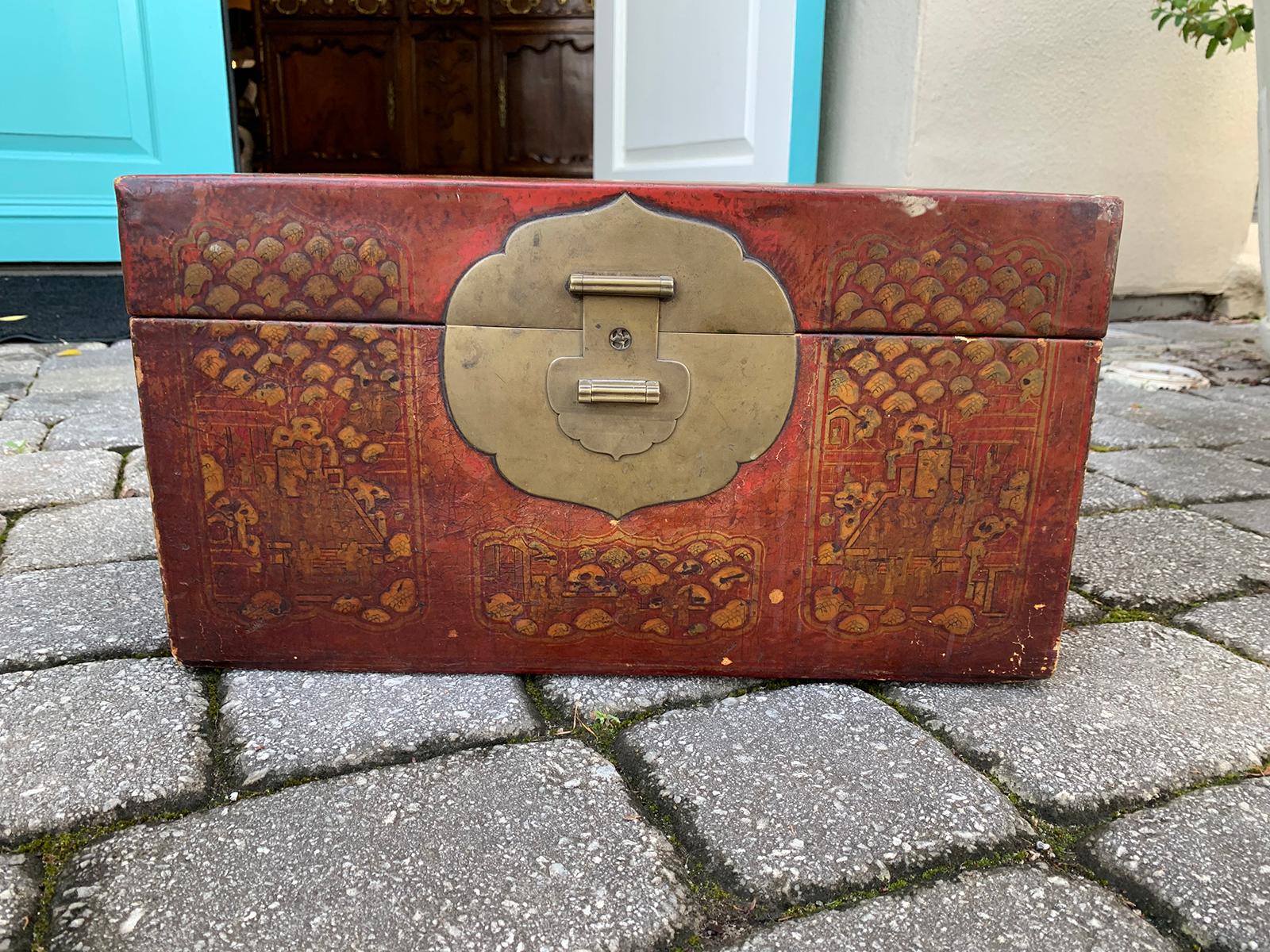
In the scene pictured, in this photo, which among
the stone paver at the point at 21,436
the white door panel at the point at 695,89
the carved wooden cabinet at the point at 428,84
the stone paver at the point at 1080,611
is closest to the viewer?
the stone paver at the point at 1080,611

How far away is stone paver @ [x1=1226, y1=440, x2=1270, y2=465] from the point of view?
1.75 metres

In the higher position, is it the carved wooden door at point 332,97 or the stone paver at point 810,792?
the carved wooden door at point 332,97

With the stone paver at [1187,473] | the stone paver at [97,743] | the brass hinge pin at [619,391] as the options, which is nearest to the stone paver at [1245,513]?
the stone paver at [1187,473]

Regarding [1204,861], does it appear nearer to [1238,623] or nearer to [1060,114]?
[1238,623]

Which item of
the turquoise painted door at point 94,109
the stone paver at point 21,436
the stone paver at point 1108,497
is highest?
the turquoise painted door at point 94,109

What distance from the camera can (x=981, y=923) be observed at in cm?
59

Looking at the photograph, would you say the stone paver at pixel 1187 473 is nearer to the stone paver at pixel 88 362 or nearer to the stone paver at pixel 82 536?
the stone paver at pixel 82 536

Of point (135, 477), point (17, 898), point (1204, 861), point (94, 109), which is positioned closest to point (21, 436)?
point (135, 477)

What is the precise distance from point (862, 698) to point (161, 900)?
1.95 ft

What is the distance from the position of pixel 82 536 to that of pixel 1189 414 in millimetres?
2237

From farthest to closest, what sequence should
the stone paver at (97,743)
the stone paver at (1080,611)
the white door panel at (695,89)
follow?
the white door panel at (695,89) → the stone paver at (1080,611) → the stone paver at (97,743)

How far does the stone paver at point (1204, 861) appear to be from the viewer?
583 mm

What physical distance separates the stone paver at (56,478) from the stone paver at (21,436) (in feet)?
0.15

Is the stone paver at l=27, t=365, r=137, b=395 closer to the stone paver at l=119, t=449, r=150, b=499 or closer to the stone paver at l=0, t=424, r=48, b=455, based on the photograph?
the stone paver at l=0, t=424, r=48, b=455
